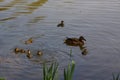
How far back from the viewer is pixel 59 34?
1238 cm

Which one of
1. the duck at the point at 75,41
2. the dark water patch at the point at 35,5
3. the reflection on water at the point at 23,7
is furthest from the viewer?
the dark water patch at the point at 35,5

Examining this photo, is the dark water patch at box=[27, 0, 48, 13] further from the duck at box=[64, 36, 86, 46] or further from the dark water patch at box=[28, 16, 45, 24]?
the duck at box=[64, 36, 86, 46]

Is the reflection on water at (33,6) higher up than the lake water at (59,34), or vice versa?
the lake water at (59,34)

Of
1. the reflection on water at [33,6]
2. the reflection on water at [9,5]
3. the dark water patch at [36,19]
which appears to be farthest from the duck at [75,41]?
the reflection on water at [9,5]

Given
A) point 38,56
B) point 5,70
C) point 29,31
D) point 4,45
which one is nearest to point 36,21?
point 29,31

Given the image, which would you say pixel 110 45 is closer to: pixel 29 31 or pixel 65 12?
pixel 29 31

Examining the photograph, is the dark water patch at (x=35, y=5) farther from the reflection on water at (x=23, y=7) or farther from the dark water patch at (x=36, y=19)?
the dark water patch at (x=36, y=19)

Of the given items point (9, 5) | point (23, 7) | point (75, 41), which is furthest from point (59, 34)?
point (9, 5)

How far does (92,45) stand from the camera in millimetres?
11000

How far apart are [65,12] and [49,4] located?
2481 mm

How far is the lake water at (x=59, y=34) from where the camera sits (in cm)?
866

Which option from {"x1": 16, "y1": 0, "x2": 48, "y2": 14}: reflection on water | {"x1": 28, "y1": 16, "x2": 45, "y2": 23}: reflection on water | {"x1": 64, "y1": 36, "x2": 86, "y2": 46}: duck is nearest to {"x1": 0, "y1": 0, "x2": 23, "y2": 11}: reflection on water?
{"x1": 16, "y1": 0, "x2": 48, "y2": 14}: reflection on water

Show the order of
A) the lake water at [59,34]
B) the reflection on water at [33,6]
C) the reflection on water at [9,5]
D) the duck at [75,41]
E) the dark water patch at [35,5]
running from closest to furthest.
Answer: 1. the lake water at [59,34]
2. the duck at [75,41]
3. the reflection on water at [33,6]
4. the reflection on water at [9,5]
5. the dark water patch at [35,5]

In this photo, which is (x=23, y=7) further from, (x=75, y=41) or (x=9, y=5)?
(x=75, y=41)
